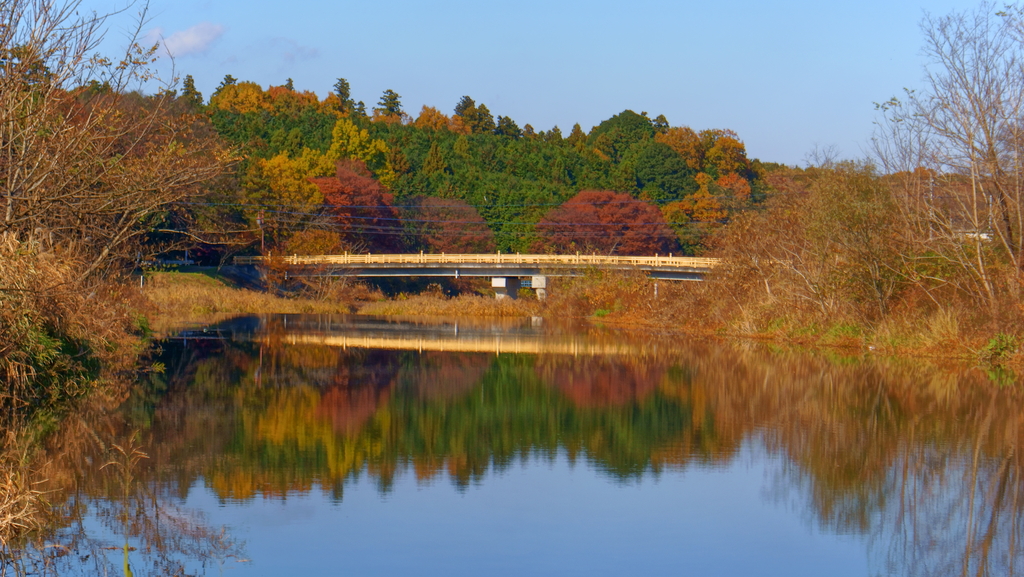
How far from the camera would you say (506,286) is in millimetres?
73250

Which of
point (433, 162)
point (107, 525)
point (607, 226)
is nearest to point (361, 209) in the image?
point (607, 226)

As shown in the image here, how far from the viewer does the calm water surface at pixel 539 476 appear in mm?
8750

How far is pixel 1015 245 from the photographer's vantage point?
27.8m

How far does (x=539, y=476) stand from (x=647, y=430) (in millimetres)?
3741

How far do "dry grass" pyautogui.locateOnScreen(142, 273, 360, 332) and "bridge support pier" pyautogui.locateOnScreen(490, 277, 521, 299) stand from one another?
1248cm

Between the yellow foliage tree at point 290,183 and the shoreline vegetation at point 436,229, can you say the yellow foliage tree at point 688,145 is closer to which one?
the shoreline vegetation at point 436,229

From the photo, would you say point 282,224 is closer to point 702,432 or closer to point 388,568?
point 702,432

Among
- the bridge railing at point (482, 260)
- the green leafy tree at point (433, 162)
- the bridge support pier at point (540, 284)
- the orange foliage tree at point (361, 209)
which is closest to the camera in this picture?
the bridge railing at point (482, 260)

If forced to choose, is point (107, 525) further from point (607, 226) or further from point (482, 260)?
point (607, 226)

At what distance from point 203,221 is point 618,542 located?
57.6 m

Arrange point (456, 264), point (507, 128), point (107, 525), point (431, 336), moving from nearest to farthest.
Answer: point (107, 525)
point (431, 336)
point (456, 264)
point (507, 128)

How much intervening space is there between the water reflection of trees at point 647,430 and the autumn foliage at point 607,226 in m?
59.7

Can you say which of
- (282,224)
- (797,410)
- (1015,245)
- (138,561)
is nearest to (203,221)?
(282,224)

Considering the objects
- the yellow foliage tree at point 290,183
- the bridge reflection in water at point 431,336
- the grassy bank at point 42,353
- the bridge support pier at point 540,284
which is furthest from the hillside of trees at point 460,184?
the grassy bank at point 42,353
